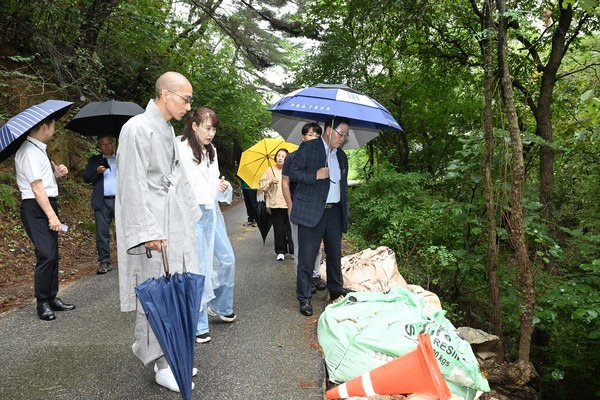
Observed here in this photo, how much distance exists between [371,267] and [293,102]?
2.33 m

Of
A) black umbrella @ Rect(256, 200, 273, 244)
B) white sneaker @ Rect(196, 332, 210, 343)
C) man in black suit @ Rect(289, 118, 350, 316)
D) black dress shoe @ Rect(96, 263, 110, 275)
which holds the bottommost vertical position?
black dress shoe @ Rect(96, 263, 110, 275)

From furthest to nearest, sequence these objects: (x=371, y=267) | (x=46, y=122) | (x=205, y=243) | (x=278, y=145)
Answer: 1. (x=278, y=145)
2. (x=371, y=267)
3. (x=46, y=122)
4. (x=205, y=243)

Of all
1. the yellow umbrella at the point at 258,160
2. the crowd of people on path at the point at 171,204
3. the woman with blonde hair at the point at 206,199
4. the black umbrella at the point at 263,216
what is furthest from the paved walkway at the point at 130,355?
the yellow umbrella at the point at 258,160

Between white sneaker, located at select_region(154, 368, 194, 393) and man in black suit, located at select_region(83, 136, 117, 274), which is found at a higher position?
man in black suit, located at select_region(83, 136, 117, 274)

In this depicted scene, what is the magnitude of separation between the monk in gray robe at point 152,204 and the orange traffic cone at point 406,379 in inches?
47.6

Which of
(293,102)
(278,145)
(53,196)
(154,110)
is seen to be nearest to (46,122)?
(53,196)

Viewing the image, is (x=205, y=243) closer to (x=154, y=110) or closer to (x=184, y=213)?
(x=184, y=213)

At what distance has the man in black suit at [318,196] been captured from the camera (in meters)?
4.12

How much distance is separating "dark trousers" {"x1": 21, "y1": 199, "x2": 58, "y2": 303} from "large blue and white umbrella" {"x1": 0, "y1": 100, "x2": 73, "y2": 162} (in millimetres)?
547

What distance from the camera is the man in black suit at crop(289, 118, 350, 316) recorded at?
4.12m

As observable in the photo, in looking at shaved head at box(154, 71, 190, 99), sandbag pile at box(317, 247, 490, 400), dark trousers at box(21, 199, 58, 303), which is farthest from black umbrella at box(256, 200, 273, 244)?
shaved head at box(154, 71, 190, 99)

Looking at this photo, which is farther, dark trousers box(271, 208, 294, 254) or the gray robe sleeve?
dark trousers box(271, 208, 294, 254)

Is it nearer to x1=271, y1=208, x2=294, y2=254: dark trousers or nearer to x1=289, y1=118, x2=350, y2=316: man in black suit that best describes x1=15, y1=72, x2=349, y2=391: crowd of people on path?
x1=289, y1=118, x2=350, y2=316: man in black suit

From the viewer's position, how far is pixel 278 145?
312 inches
